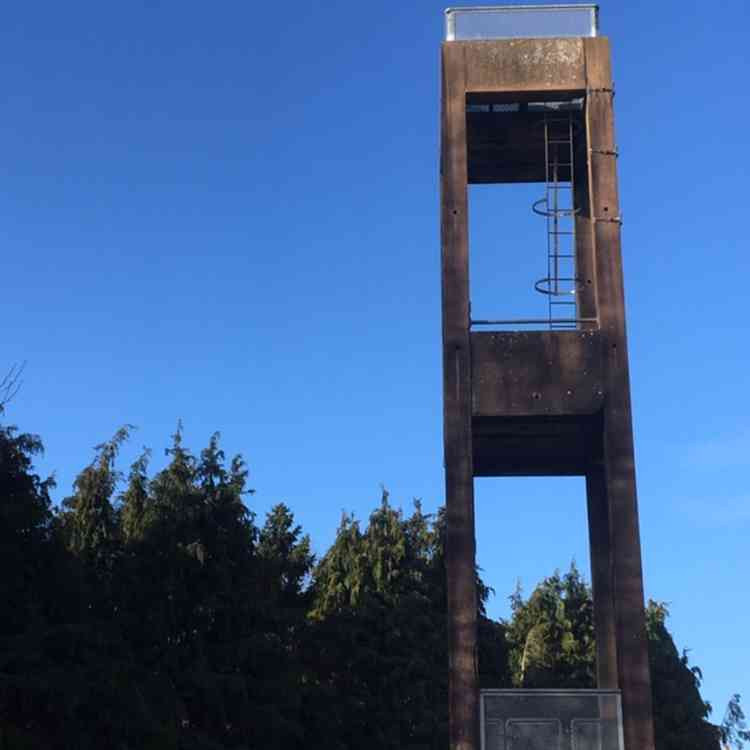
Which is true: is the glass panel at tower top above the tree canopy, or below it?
above

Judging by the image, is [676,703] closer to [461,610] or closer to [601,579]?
[601,579]

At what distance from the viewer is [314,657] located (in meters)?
42.1

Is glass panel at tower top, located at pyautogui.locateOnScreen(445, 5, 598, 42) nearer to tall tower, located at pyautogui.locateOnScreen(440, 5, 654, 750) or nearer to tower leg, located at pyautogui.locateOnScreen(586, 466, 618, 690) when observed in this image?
tall tower, located at pyautogui.locateOnScreen(440, 5, 654, 750)

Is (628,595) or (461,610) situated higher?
(628,595)

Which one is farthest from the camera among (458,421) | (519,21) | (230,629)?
(230,629)

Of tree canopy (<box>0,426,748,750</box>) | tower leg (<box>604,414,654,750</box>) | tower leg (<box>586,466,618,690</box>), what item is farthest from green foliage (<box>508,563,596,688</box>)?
tower leg (<box>604,414,654,750</box>)

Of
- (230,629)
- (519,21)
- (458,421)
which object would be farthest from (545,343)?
(230,629)

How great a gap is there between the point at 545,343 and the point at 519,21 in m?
6.71

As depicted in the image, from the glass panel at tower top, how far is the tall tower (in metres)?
0.03

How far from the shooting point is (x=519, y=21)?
78.4 ft

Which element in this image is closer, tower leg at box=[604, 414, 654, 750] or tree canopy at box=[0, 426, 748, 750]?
tower leg at box=[604, 414, 654, 750]

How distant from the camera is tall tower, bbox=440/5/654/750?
68.8 feet

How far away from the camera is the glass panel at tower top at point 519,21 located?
23859 millimetres

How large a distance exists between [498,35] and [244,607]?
64.6 ft
